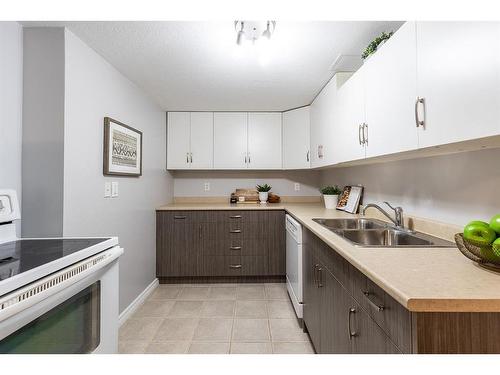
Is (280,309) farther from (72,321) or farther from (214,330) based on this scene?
(72,321)

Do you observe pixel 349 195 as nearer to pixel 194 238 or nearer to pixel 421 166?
pixel 421 166

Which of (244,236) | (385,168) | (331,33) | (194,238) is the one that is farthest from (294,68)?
(194,238)

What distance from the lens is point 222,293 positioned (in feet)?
9.21

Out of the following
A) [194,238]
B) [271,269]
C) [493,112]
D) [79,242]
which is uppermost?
[493,112]

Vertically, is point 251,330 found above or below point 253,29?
below

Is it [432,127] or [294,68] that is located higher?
[294,68]

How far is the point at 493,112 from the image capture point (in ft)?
2.47

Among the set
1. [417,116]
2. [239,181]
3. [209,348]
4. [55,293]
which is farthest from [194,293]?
[417,116]

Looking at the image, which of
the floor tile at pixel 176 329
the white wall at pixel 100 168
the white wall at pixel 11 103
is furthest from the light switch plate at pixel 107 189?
the floor tile at pixel 176 329

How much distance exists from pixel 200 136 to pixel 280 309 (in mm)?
2243

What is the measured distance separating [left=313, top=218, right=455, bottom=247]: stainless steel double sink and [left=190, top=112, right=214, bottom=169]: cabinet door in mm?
1894

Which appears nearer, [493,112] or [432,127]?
[493,112]

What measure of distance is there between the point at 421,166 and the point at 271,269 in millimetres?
1943

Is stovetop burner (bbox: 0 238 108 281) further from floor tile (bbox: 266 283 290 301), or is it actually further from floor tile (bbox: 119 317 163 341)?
floor tile (bbox: 266 283 290 301)
